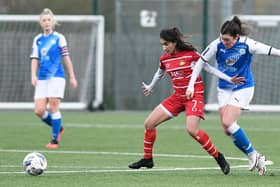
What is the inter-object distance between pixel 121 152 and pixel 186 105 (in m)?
2.70

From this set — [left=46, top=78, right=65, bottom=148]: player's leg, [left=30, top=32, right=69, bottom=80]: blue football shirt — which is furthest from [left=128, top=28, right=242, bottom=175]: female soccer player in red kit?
[left=30, top=32, right=69, bottom=80]: blue football shirt

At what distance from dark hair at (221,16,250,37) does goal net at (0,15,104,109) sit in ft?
37.4

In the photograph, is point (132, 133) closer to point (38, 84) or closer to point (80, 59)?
point (38, 84)

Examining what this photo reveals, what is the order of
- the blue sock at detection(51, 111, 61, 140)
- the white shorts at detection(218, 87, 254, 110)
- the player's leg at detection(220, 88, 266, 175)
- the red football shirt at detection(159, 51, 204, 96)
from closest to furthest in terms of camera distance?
the player's leg at detection(220, 88, 266, 175)
the white shorts at detection(218, 87, 254, 110)
the red football shirt at detection(159, 51, 204, 96)
the blue sock at detection(51, 111, 61, 140)

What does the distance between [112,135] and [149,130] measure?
5.34m

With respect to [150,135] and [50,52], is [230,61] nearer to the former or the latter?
[150,135]

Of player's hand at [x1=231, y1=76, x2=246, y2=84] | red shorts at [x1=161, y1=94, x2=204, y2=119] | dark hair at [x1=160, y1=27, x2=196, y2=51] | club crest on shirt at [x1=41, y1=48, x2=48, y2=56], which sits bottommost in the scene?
red shorts at [x1=161, y1=94, x2=204, y2=119]

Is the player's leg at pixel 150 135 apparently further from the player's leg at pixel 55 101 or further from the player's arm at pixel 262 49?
the player's leg at pixel 55 101

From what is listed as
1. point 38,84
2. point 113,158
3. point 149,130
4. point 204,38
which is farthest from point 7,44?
point 149,130

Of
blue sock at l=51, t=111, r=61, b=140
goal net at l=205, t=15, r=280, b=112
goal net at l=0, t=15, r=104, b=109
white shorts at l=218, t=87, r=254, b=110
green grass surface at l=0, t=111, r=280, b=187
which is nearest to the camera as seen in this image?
green grass surface at l=0, t=111, r=280, b=187

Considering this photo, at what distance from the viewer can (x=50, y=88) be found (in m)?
14.2

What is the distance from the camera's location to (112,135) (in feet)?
53.6

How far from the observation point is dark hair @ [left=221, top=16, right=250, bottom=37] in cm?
1055

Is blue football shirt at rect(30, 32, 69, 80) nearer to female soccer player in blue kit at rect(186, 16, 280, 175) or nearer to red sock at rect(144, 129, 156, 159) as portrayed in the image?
red sock at rect(144, 129, 156, 159)
